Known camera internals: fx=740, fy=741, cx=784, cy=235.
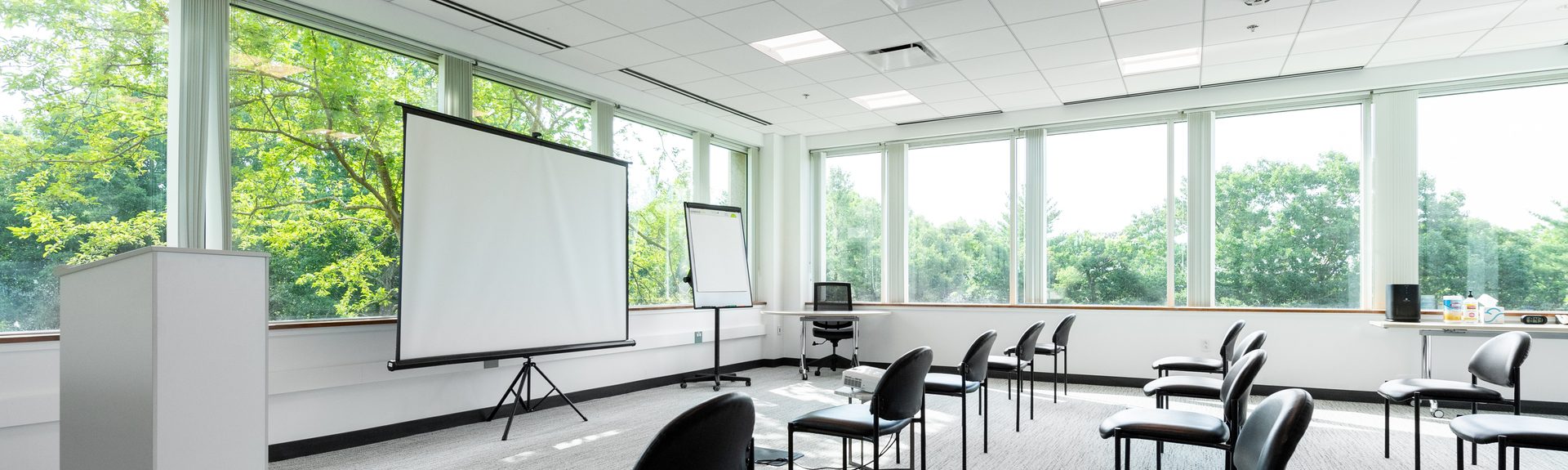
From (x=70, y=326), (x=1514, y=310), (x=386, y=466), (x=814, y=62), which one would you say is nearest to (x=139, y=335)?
(x=70, y=326)

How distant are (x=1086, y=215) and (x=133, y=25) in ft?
24.1

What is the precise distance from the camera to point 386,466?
393 cm

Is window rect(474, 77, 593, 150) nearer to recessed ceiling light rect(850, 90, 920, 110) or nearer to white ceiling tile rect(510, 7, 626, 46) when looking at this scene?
white ceiling tile rect(510, 7, 626, 46)

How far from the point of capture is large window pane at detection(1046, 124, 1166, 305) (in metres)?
7.06

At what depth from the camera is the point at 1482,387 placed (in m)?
3.70

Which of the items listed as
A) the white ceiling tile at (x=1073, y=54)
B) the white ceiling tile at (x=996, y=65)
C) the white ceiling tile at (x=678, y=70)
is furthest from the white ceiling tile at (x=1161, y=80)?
the white ceiling tile at (x=678, y=70)

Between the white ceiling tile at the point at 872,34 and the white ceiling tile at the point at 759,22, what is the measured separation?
0.25 metres

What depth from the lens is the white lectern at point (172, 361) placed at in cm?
134

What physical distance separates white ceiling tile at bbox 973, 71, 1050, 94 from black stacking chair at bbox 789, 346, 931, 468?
381cm

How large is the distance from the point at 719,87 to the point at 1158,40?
3.47m

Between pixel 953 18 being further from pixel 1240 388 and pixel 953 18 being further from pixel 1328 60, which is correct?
pixel 1328 60

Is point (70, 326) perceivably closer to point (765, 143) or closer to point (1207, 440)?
point (1207, 440)

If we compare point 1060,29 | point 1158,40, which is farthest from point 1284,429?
point 1158,40

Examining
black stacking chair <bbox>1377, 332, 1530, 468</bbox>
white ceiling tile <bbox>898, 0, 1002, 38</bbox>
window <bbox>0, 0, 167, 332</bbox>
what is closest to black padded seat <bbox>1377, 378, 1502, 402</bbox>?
black stacking chair <bbox>1377, 332, 1530, 468</bbox>
